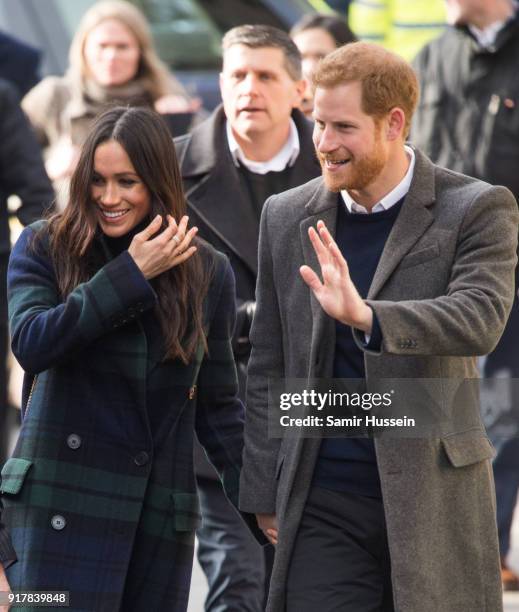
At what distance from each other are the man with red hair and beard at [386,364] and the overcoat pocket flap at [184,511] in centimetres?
17

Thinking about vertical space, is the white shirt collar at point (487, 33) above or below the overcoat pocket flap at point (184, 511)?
above

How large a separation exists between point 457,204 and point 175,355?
79cm

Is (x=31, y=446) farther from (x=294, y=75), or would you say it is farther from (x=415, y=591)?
(x=294, y=75)

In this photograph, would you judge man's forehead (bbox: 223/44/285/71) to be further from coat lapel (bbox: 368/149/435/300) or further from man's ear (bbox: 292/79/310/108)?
coat lapel (bbox: 368/149/435/300)

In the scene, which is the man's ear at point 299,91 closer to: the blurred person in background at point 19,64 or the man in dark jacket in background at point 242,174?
the man in dark jacket in background at point 242,174

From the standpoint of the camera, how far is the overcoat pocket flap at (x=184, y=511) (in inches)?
179

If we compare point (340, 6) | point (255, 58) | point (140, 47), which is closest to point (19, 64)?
point (140, 47)

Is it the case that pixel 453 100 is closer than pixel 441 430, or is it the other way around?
pixel 441 430

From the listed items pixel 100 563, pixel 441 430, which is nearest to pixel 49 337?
pixel 100 563

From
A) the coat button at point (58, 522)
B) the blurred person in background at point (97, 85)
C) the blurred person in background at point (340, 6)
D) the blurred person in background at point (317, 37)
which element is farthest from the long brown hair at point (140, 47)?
the coat button at point (58, 522)

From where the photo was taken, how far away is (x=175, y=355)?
4.53 meters

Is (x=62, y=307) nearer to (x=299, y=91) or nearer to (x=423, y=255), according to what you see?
(x=423, y=255)

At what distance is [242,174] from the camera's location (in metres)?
6.23

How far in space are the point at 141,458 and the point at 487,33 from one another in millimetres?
3372
